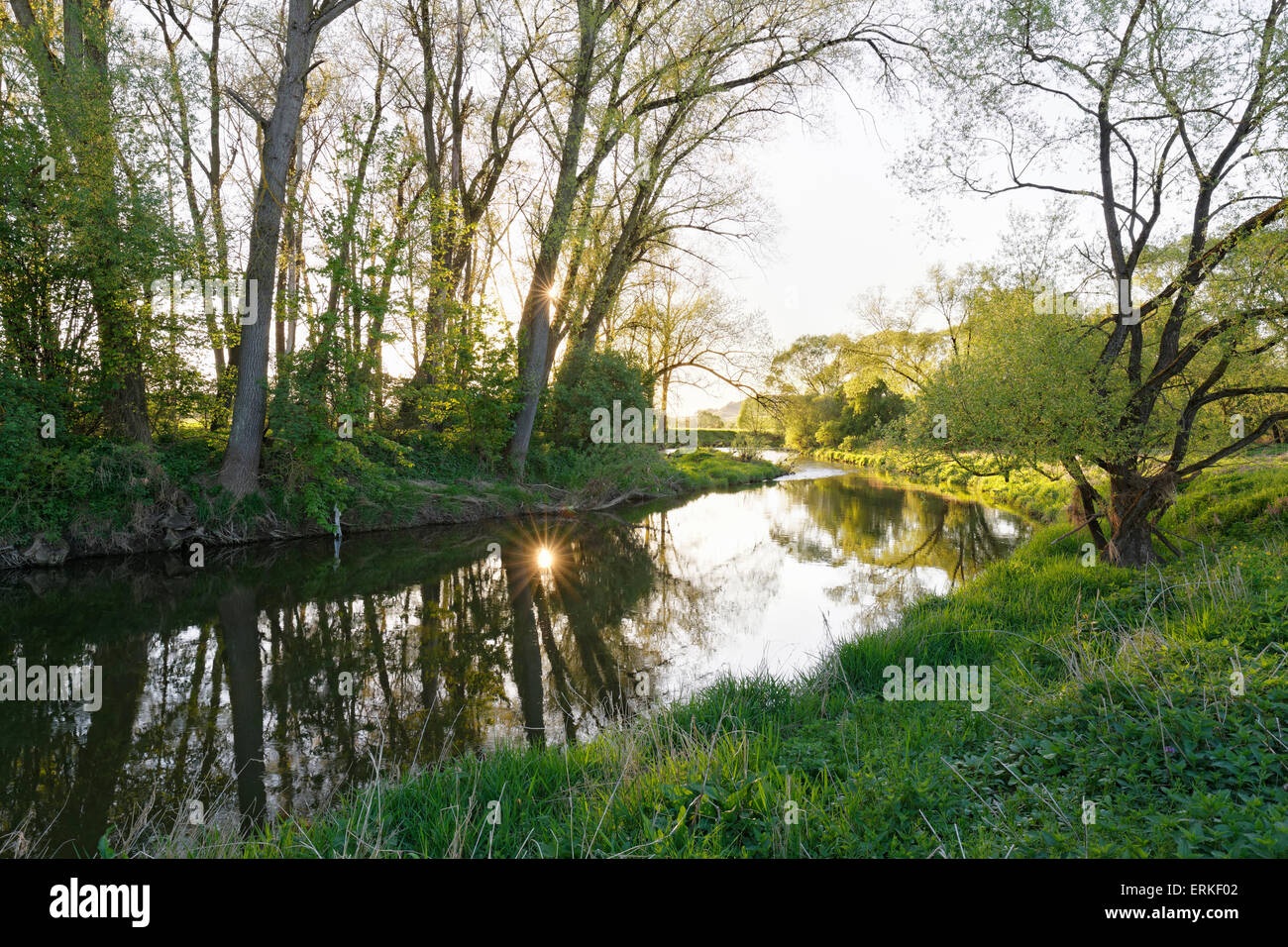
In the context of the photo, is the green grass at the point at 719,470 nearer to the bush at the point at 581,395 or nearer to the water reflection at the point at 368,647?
the bush at the point at 581,395

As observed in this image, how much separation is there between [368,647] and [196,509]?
7.28 metres

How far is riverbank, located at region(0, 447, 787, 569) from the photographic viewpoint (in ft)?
34.6

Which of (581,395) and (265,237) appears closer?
(265,237)

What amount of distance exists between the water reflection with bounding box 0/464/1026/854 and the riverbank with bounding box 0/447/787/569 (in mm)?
620

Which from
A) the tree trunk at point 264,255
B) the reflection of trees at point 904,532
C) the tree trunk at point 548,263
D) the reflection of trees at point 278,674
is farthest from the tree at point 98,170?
the reflection of trees at point 904,532

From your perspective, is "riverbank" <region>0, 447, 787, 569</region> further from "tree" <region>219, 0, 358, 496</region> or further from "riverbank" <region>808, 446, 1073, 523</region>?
"riverbank" <region>808, 446, 1073, 523</region>

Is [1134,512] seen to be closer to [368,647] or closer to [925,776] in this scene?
[925,776]

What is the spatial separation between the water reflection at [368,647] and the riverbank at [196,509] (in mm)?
620

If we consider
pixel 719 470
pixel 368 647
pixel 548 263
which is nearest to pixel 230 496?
pixel 368 647

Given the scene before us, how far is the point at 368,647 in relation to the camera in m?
7.35

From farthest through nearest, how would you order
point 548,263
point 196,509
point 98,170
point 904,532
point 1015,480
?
point 1015,480 → point 548,263 → point 904,532 → point 196,509 → point 98,170

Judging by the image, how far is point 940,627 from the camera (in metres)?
6.38
